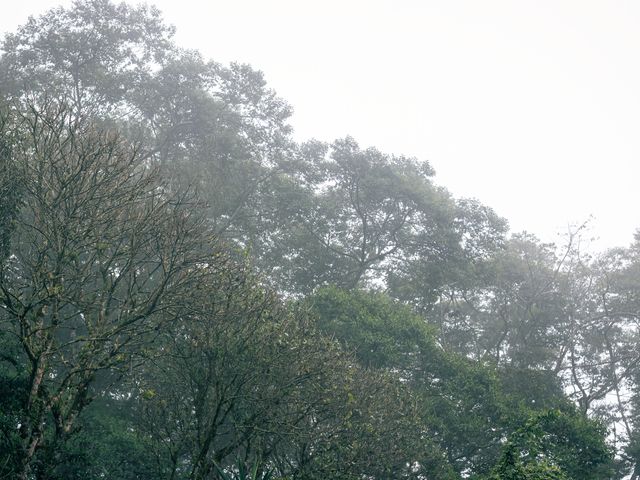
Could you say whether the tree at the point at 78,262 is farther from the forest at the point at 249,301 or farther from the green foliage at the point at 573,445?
the green foliage at the point at 573,445

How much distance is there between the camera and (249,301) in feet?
64.0

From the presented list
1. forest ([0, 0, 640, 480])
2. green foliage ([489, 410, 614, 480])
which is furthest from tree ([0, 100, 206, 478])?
green foliage ([489, 410, 614, 480])

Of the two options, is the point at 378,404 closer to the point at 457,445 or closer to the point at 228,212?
the point at 457,445

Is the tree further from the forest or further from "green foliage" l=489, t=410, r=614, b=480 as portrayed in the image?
"green foliage" l=489, t=410, r=614, b=480

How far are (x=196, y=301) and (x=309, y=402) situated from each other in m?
4.64

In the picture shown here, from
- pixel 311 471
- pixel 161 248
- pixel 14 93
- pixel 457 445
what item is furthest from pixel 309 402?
pixel 14 93

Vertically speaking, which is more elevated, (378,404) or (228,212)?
(228,212)

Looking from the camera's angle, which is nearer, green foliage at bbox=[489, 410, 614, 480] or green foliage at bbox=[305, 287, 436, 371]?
green foliage at bbox=[489, 410, 614, 480]

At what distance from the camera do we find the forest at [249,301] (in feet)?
58.0

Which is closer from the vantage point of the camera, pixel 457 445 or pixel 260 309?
pixel 260 309

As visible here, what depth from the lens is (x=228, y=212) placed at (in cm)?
3941

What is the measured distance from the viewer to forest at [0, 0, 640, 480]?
1769 cm

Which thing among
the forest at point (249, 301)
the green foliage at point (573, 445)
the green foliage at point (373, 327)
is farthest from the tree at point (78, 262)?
the green foliage at point (573, 445)

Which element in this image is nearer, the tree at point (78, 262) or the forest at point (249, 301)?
the tree at point (78, 262)
